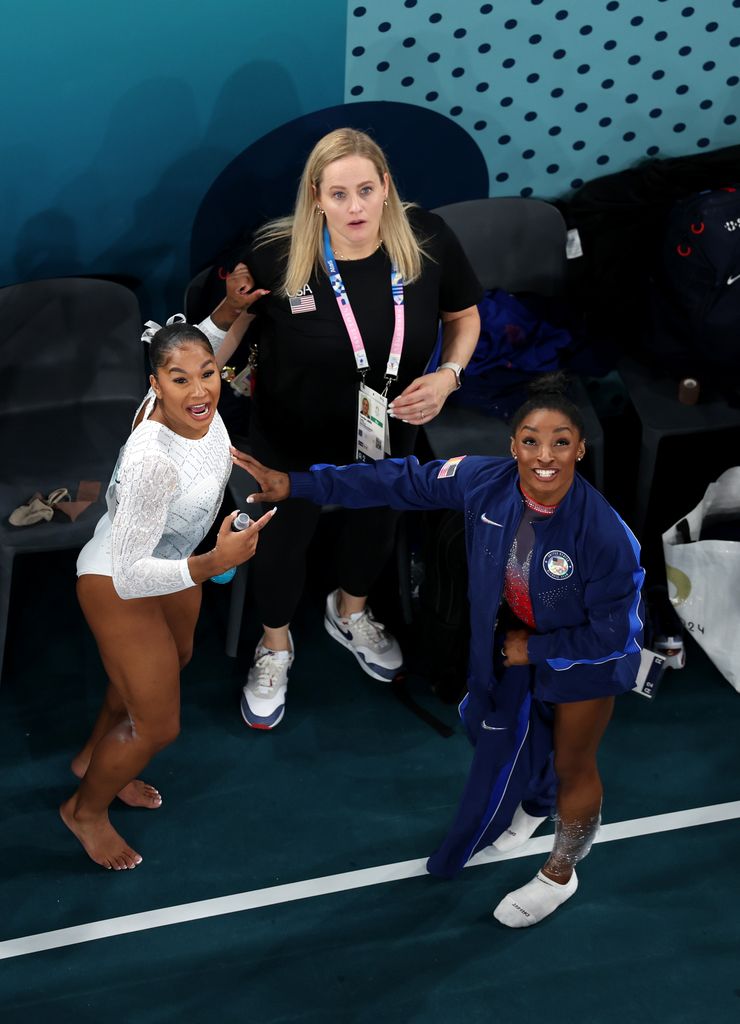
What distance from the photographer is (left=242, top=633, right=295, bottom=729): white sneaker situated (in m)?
3.89

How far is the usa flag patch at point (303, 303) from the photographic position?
3225 millimetres

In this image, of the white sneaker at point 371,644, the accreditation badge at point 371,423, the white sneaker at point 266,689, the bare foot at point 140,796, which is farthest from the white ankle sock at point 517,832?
the accreditation badge at point 371,423

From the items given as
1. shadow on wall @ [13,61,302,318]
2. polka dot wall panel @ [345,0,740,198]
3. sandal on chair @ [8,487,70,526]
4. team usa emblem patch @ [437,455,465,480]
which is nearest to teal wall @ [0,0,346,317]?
shadow on wall @ [13,61,302,318]

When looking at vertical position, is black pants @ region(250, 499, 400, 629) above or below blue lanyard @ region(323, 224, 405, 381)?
below

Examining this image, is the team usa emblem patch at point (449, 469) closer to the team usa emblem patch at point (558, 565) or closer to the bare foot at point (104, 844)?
the team usa emblem patch at point (558, 565)

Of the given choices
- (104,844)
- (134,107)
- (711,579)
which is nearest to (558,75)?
(134,107)

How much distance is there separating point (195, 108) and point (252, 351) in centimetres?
102

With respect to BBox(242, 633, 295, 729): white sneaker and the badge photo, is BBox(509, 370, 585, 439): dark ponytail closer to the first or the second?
the badge photo

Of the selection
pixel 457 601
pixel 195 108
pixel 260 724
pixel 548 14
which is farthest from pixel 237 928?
pixel 548 14

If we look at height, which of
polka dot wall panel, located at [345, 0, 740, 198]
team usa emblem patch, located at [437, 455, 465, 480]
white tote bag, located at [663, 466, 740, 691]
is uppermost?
polka dot wall panel, located at [345, 0, 740, 198]

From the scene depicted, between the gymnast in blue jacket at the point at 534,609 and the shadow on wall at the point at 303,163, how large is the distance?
1.49 meters

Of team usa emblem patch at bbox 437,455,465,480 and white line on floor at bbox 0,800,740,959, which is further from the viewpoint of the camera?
white line on floor at bbox 0,800,740,959

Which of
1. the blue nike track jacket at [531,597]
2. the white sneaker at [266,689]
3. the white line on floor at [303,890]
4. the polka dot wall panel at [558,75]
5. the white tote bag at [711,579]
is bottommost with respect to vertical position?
the white line on floor at [303,890]

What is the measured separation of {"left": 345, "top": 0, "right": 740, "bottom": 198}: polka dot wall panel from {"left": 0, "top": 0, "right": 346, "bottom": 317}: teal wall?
0.23 meters
